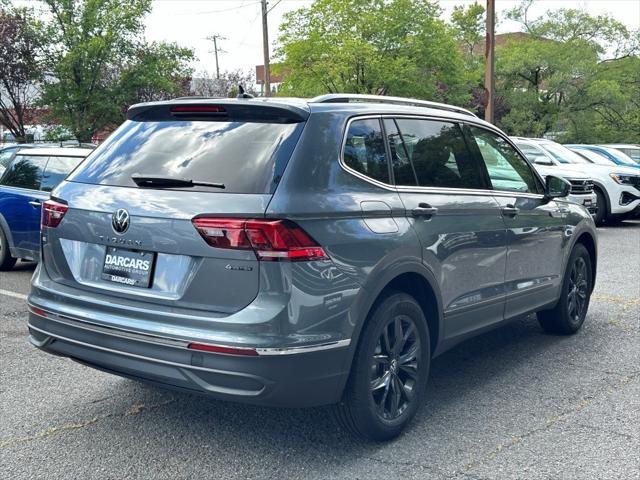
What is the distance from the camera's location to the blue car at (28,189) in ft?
27.5

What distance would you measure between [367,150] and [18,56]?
2068 cm

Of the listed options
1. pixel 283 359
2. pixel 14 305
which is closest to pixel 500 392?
pixel 283 359

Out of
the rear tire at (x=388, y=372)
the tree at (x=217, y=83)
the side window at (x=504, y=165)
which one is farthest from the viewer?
the tree at (x=217, y=83)

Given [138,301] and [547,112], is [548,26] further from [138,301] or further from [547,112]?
[138,301]

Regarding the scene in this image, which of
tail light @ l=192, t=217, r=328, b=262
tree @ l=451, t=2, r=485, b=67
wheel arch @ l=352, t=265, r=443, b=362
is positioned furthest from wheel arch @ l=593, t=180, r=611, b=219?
tree @ l=451, t=2, r=485, b=67

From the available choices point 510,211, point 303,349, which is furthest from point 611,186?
point 303,349

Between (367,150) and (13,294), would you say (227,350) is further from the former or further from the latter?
(13,294)

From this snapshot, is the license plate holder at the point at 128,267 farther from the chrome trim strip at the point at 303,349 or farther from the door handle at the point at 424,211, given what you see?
the door handle at the point at 424,211

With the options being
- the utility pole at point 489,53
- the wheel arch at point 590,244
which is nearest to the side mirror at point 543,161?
the utility pole at point 489,53

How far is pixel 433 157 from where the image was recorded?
446cm

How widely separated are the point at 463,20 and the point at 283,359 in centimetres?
4366

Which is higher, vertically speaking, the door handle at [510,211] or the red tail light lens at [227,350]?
the door handle at [510,211]

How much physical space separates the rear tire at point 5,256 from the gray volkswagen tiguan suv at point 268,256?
5364mm

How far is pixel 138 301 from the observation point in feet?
11.5
